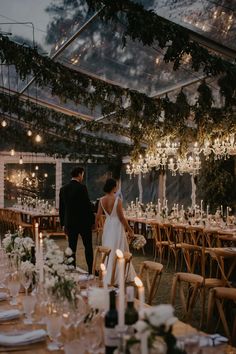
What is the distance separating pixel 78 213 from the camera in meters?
7.22

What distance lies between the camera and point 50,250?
2982 mm

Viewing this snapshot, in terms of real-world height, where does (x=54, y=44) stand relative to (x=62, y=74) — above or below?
above

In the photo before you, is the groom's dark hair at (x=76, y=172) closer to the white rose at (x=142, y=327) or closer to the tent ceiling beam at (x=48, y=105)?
the white rose at (x=142, y=327)

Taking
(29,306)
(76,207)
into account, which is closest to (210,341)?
(29,306)

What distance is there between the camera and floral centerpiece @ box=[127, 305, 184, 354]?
63.9 inches

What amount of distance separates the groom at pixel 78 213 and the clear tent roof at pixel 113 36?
2680 mm

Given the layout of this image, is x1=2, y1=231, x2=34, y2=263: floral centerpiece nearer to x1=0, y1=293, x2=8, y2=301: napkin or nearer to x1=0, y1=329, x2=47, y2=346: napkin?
x1=0, y1=293, x2=8, y2=301: napkin

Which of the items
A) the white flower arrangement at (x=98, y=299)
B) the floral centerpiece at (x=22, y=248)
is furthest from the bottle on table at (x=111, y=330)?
the floral centerpiece at (x=22, y=248)

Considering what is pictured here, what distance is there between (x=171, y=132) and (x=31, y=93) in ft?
16.9

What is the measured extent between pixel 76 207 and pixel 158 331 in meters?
5.58

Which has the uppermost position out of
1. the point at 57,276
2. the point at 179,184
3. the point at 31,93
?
the point at 31,93

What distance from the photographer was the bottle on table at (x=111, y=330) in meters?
1.97

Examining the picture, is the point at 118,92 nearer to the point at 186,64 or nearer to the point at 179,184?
the point at 186,64

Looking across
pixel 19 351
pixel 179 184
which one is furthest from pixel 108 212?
pixel 179 184
